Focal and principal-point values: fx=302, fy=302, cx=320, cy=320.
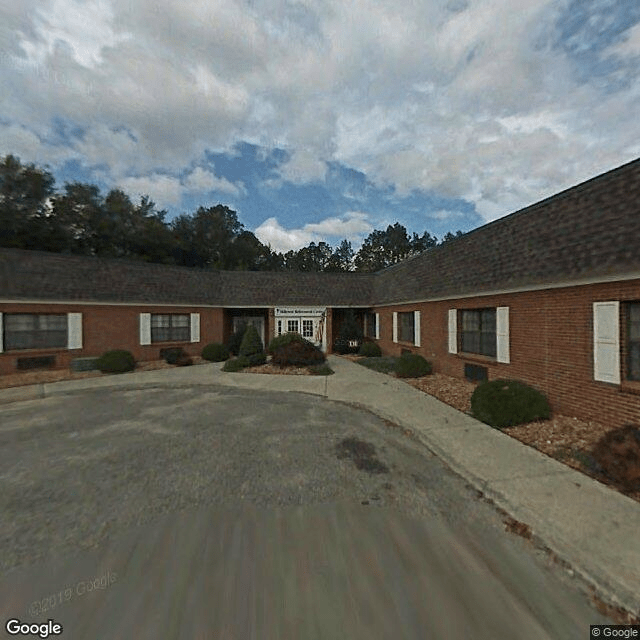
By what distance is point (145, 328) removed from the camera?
51.6 feet

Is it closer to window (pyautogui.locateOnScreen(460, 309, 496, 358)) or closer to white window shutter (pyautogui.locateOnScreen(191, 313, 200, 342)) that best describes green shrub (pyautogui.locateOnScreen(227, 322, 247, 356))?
white window shutter (pyautogui.locateOnScreen(191, 313, 200, 342))

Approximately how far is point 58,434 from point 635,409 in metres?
11.3

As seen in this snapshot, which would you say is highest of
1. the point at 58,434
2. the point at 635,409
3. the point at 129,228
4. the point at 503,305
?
the point at 129,228

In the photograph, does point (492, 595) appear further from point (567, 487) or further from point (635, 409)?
point (635, 409)

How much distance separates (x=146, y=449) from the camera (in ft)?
18.1

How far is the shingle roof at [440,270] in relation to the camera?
6012 mm

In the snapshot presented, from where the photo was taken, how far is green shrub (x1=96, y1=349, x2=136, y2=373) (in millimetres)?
13312

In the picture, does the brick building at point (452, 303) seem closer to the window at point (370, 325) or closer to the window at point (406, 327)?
the window at point (406, 327)

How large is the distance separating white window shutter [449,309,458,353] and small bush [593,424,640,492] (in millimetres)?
6182

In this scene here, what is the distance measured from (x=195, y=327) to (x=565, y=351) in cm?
1670

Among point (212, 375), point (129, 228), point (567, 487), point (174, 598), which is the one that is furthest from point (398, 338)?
point (129, 228)

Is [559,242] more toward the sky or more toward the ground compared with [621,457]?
more toward the sky

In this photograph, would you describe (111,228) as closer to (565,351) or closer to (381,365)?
(381,365)

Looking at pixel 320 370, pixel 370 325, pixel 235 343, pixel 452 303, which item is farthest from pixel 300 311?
pixel 452 303
